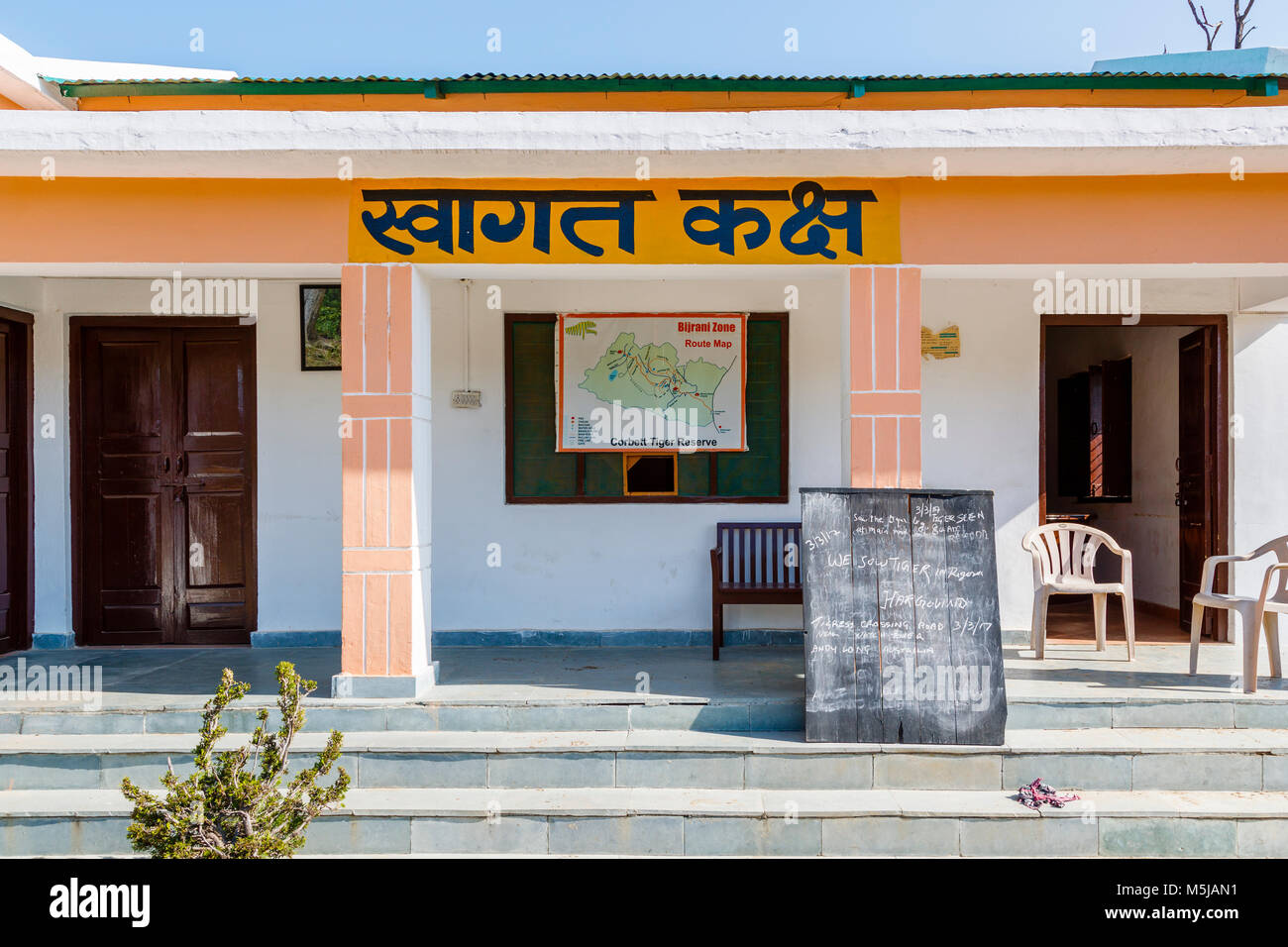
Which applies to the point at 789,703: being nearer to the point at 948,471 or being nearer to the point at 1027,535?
the point at 1027,535

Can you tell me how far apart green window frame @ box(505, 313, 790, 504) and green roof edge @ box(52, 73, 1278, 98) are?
1.69m

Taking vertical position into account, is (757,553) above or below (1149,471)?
below

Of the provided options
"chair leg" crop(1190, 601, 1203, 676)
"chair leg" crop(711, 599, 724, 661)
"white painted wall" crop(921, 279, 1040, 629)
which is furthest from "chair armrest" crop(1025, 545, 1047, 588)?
"chair leg" crop(711, 599, 724, 661)

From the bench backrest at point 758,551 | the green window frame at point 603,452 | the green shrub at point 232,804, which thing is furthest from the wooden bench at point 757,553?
the green shrub at point 232,804

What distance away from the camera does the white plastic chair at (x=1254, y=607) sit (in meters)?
4.99

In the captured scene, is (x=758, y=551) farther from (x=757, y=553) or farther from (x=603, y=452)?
(x=603, y=452)

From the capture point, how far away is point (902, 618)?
182 inches

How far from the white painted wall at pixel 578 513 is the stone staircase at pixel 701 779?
5.86 feet

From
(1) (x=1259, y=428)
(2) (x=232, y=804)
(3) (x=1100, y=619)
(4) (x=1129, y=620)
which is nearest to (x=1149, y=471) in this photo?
(1) (x=1259, y=428)

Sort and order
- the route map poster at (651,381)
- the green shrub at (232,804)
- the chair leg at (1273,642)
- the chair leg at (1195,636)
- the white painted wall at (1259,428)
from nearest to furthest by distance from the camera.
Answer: the green shrub at (232,804) < the chair leg at (1273,642) < the chair leg at (1195,636) < the white painted wall at (1259,428) < the route map poster at (651,381)

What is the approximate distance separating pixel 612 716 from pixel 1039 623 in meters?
2.90

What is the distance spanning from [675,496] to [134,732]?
12.0 feet

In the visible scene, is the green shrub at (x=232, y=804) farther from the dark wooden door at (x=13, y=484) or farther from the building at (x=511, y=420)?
the dark wooden door at (x=13, y=484)

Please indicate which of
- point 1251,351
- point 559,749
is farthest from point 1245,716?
point 559,749
